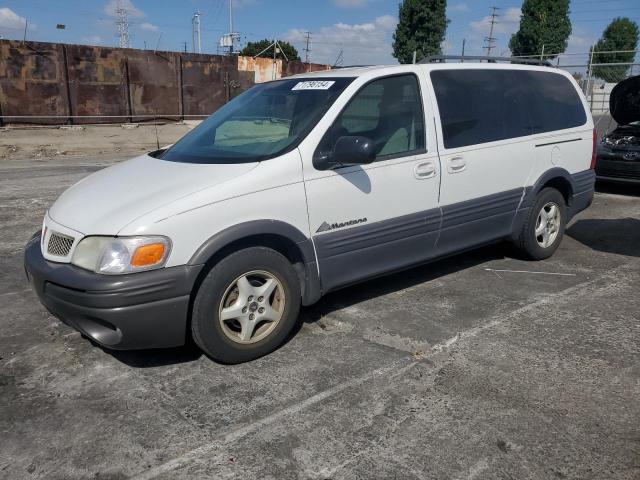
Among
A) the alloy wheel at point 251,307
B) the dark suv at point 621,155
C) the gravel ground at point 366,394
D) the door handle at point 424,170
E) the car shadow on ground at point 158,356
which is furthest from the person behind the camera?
the dark suv at point 621,155

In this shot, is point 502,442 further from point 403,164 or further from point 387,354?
point 403,164

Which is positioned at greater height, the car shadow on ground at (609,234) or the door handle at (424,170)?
the door handle at (424,170)

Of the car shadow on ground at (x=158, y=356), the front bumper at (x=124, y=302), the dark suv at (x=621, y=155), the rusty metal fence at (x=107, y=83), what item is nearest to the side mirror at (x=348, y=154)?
the front bumper at (x=124, y=302)

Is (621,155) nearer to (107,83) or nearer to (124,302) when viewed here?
(124,302)

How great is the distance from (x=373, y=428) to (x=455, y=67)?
3079 millimetres

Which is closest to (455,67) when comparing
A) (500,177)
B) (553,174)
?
(500,177)

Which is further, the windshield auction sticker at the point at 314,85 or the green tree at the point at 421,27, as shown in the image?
the green tree at the point at 421,27

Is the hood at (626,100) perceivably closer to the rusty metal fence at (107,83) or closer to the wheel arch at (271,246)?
the wheel arch at (271,246)

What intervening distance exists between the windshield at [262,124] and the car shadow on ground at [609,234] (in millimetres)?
3785

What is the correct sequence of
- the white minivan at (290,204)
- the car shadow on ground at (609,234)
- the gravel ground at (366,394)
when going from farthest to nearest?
the car shadow on ground at (609,234)
the white minivan at (290,204)
the gravel ground at (366,394)

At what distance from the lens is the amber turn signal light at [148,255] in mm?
3064

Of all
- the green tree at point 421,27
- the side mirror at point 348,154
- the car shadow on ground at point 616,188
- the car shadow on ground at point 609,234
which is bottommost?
the car shadow on ground at point 609,234

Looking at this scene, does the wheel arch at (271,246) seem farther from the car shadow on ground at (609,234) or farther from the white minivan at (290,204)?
the car shadow on ground at (609,234)

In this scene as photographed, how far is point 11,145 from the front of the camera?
15.4m
